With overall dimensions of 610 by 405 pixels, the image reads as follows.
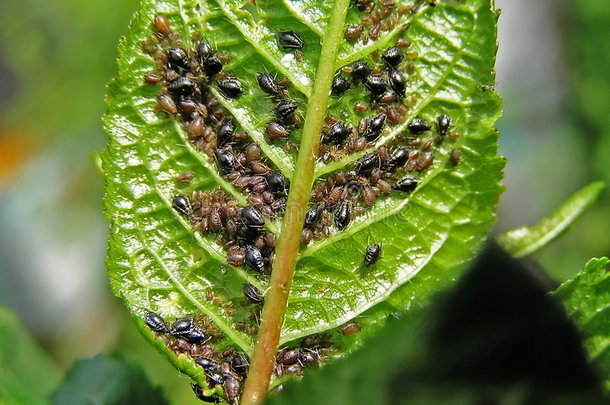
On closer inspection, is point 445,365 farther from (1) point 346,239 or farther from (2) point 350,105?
(2) point 350,105

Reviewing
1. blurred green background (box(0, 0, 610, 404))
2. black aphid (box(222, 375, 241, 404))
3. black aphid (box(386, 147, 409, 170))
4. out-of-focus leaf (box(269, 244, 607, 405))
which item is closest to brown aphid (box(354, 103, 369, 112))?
black aphid (box(386, 147, 409, 170))

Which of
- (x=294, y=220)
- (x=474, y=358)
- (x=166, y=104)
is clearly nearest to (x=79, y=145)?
(x=166, y=104)

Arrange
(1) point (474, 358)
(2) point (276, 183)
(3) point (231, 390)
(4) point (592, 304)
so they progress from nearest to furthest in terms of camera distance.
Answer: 1. (1) point (474, 358)
2. (4) point (592, 304)
3. (3) point (231, 390)
4. (2) point (276, 183)

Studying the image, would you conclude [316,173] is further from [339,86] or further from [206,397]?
[206,397]

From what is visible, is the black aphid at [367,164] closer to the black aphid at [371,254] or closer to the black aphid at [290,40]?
the black aphid at [371,254]

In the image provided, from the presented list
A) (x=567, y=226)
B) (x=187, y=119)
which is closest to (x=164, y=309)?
(x=187, y=119)

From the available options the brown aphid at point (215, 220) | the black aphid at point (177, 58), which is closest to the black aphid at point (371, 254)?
the brown aphid at point (215, 220)

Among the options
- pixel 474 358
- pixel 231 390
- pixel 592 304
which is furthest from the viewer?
pixel 231 390

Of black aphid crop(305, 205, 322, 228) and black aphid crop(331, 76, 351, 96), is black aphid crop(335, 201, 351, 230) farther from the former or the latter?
black aphid crop(331, 76, 351, 96)
